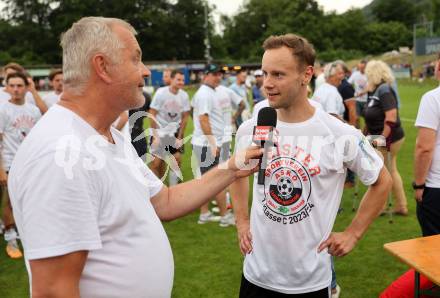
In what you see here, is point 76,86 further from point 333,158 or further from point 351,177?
point 351,177

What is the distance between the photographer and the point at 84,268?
5.32 feet

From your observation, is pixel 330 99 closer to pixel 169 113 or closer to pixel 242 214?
pixel 169 113

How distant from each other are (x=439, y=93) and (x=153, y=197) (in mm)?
2520

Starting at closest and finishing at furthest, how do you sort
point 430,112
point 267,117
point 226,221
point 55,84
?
1. point 267,117
2. point 430,112
3. point 226,221
4. point 55,84

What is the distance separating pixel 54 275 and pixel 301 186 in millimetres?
1592

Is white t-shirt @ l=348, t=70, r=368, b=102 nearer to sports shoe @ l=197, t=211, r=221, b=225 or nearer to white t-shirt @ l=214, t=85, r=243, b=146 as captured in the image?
white t-shirt @ l=214, t=85, r=243, b=146

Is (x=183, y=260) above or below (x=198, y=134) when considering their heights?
below

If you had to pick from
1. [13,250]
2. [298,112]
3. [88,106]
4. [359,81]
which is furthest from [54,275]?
[359,81]

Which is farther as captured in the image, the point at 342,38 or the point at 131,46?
the point at 342,38

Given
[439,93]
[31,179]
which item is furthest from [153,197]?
[439,93]

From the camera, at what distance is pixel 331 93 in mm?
7469

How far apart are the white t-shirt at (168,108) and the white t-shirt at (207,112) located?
0.97 m

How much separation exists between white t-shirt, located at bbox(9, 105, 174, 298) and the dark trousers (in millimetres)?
2618

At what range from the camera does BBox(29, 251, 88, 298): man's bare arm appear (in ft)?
4.78
